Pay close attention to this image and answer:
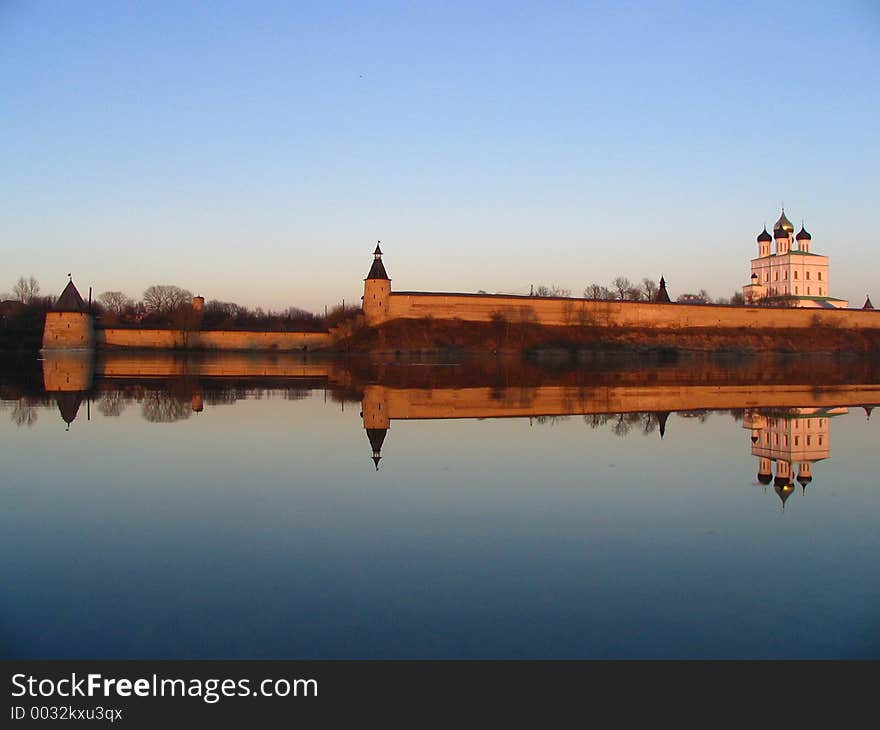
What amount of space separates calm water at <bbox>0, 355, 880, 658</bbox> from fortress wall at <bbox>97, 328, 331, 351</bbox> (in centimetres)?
3804

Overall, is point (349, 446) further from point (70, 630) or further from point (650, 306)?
point (650, 306)

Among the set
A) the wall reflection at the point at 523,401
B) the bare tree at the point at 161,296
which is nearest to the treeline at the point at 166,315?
the bare tree at the point at 161,296

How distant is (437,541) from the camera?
4980 millimetres

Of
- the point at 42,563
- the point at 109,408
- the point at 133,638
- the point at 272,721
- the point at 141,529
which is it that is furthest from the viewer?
the point at 109,408

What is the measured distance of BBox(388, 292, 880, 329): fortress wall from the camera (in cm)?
5047

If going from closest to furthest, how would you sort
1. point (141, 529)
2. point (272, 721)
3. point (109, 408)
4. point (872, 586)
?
point (272, 721)
point (872, 586)
point (141, 529)
point (109, 408)

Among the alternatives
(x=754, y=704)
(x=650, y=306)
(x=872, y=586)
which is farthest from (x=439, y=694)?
(x=650, y=306)

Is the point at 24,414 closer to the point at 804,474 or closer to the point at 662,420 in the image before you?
the point at 662,420

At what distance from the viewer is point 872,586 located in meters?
4.16

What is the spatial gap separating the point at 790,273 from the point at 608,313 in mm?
28230

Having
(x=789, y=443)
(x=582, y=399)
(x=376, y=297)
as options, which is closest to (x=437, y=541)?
(x=789, y=443)

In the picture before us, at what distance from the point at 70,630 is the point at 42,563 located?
1179 millimetres

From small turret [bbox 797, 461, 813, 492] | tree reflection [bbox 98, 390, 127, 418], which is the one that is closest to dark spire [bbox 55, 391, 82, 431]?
tree reflection [bbox 98, 390, 127, 418]

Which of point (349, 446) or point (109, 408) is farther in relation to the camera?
point (109, 408)
